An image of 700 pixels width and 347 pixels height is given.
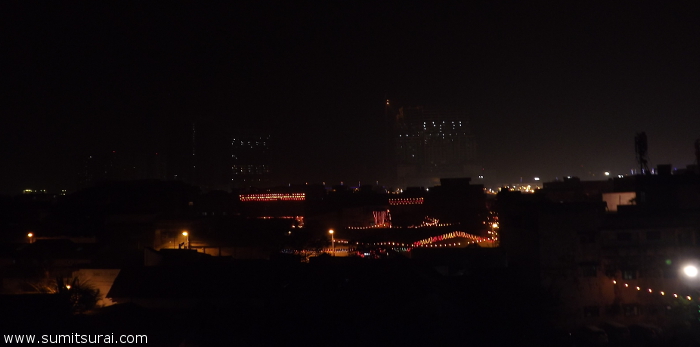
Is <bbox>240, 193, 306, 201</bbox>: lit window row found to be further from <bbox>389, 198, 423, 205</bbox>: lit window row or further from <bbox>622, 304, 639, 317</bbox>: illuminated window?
<bbox>622, 304, 639, 317</bbox>: illuminated window

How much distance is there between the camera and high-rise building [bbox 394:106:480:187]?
2127 inches

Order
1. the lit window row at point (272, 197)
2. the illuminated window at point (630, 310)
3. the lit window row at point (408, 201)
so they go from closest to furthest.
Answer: the illuminated window at point (630, 310) < the lit window row at point (408, 201) < the lit window row at point (272, 197)

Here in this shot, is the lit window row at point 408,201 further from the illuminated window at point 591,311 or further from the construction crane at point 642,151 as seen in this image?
the illuminated window at point 591,311

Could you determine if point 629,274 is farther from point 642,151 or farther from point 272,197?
point 272,197

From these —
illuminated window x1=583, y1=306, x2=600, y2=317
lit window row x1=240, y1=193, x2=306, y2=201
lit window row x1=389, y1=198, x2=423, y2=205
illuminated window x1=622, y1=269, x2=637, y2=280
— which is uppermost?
lit window row x1=240, y1=193, x2=306, y2=201

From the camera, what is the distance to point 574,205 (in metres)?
15.1

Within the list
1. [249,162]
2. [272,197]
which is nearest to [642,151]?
[272,197]

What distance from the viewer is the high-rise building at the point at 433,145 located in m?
54.0

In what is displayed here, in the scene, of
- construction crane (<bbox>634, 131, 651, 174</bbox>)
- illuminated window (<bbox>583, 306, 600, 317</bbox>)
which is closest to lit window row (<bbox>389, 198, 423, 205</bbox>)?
construction crane (<bbox>634, 131, 651, 174</bbox>)

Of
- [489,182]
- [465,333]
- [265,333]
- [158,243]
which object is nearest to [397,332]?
[465,333]

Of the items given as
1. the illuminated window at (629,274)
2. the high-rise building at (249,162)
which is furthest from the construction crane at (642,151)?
the high-rise building at (249,162)

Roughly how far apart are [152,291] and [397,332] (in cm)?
612

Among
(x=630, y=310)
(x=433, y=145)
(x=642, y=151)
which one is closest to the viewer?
(x=630, y=310)

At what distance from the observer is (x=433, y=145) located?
55.3 m
